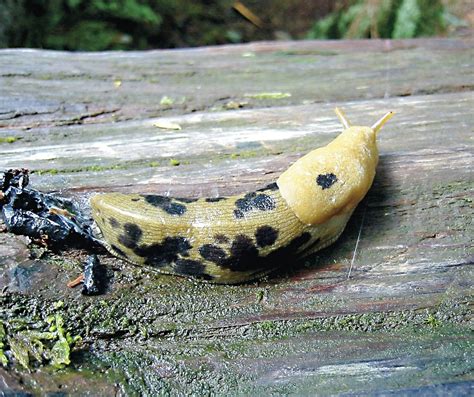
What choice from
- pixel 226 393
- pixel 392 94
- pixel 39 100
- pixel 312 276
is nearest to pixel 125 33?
pixel 39 100

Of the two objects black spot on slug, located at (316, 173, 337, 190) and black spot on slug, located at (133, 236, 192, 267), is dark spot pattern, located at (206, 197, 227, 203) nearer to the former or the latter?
black spot on slug, located at (133, 236, 192, 267)

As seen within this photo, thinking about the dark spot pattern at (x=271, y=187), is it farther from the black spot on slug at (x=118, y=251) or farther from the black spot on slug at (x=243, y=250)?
the black spot on slug at (x=118, y=251)

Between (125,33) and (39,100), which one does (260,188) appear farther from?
(125,33)

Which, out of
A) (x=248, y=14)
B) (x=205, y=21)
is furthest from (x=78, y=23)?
(x=248, y=14)

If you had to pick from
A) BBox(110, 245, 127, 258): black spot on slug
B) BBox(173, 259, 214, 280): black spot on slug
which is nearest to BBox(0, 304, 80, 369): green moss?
BBox(110, 245, 127, 258): black spot on slug

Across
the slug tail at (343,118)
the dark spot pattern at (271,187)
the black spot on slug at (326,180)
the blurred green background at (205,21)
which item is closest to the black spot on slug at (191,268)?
the dark spot pattern at (271,187)

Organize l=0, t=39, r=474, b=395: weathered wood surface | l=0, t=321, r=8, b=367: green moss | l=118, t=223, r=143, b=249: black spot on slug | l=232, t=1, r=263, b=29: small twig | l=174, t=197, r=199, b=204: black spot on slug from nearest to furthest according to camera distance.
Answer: l=0, t=321, r=8, b=367: green moss < l=0, t=39, r=474, b=395: weathered wood surface < l=118, t=223, r=143, b=249: black spot on slug < l=174, t=197, r=199, b=204: black spot on slug < l=232, t=1, r=263, b=29: small twig
